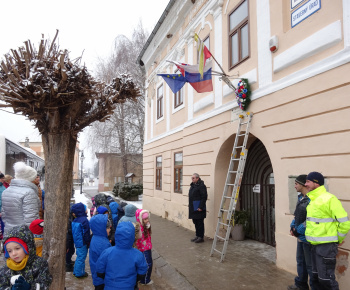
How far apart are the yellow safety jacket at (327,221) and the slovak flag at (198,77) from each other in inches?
151

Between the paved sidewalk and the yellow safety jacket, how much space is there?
4.67 ft

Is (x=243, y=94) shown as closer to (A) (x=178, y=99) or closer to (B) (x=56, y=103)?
(B) (x=56, y=103)

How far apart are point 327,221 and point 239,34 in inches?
203

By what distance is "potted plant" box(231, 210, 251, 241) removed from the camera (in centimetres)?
764

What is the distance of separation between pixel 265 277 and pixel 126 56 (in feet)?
67.1

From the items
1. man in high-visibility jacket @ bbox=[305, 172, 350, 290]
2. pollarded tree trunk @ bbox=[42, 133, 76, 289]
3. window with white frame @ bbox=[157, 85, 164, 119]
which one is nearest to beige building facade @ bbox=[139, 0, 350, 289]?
man in high-visibility jacket @ bbox=[305, 172, 350, 290]

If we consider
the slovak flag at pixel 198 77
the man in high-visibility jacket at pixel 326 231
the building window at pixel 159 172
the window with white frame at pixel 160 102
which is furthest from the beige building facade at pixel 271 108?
the window with white frame at pixel 160 102

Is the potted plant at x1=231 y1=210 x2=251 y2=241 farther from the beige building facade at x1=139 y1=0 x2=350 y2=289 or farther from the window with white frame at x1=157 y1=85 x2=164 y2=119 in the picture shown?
the window with white frame at x1=157 y1=85 x2=164 y2=119

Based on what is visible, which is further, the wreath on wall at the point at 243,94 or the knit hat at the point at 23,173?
the wreath on wall at the point at 243,94

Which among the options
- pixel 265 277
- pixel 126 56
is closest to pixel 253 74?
pixel 265 277

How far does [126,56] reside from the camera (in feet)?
73.8

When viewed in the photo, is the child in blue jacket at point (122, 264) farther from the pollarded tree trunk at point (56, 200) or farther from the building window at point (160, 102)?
the building window at point (160, 102)

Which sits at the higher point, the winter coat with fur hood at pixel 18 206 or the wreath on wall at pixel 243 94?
the wreath on wall at pixel 243 94

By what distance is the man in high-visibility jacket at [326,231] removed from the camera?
11.6 feet
